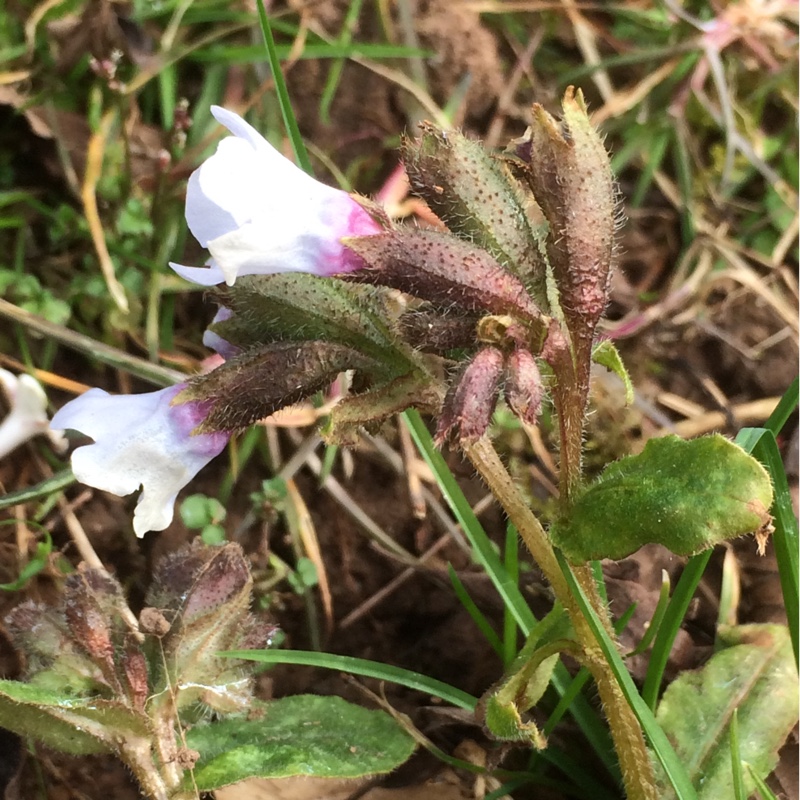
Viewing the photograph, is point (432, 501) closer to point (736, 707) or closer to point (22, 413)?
point (736, 707)

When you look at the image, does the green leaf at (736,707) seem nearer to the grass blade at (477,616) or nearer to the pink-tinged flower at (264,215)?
the grass blade at (477,616)

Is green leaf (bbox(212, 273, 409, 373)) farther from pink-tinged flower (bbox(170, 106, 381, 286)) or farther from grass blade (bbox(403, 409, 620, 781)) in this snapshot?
grass blade (bbox(403, 409, 620, 781))

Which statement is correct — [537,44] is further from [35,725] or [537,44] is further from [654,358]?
[35,725]

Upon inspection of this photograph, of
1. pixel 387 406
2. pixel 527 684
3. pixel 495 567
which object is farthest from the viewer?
pixel 495 567

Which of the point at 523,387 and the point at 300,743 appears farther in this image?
the point at 300,743

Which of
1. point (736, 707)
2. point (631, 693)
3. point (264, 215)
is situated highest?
point (264, 215)

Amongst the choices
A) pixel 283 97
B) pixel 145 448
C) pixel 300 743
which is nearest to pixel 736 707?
pixel 300 743

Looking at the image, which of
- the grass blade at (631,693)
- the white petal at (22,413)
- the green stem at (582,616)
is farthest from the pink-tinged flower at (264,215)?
the white petal at (22,413)
